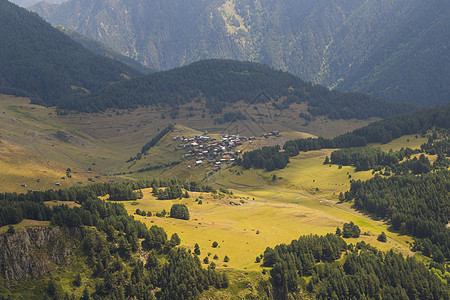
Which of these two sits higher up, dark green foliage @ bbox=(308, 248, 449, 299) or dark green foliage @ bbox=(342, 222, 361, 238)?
dark green foliage @ bbox=(342, 222, 361, 238)

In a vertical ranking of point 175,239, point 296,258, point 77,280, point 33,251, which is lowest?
point 77,280

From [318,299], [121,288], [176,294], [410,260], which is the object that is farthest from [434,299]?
[121,288]

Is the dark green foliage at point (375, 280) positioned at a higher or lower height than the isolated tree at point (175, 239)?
lower

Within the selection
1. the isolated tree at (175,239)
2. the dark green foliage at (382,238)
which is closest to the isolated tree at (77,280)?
the isolated tree at (175,239)

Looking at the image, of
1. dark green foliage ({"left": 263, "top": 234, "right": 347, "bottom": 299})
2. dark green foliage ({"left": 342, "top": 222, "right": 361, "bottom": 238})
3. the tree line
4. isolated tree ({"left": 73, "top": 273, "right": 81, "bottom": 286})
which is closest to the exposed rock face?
isolated tree ({"left": 73, "top": 273, "right": 81, "bottom": 286})

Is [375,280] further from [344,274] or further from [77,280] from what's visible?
[77,280]

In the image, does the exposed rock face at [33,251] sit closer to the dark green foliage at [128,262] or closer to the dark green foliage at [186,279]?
the dark green foliage at [128,262]

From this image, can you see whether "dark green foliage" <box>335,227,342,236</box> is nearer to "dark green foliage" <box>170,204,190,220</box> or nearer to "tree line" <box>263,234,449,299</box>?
"tree line" <box>263,234,449,299</box>

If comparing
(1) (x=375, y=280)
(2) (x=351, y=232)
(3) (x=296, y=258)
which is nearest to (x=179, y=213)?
(3) (x=296, y=258)
